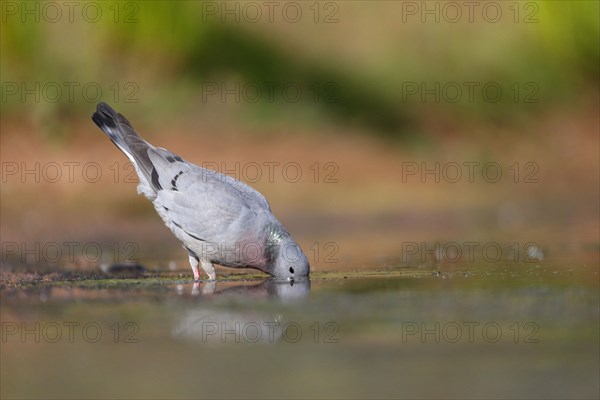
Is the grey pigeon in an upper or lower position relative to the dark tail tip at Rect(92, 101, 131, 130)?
lower

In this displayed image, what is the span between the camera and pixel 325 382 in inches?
164

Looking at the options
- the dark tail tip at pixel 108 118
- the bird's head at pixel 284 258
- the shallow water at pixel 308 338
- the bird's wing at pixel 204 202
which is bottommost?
the shallow water at pixel 308 338

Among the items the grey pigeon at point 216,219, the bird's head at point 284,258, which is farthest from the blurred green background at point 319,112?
the bird's head at point 284,258

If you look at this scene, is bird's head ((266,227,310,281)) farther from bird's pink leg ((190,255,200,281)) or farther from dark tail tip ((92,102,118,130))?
dark tail tip ((92,102,118,130))

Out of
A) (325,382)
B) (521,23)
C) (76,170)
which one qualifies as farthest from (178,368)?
(521,23)

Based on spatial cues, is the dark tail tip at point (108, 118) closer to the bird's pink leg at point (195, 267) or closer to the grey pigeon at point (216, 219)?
the grey pigeon at point (216, 219)

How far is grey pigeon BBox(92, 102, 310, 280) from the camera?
22.5ft

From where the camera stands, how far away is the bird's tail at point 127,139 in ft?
24.5

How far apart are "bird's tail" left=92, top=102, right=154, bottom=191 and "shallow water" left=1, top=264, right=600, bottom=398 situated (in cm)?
99

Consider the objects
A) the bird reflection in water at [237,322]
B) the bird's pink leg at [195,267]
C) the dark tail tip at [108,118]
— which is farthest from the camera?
the dark tail tip at [108,118]

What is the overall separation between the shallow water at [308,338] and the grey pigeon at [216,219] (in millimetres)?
219

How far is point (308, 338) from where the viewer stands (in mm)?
4953

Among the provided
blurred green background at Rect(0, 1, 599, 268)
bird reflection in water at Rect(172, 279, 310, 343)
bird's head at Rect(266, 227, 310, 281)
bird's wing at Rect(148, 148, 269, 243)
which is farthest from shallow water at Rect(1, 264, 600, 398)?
blurred green background at Rect(0, 1, 599, 268)

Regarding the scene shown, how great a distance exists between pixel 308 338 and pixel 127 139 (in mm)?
3172
